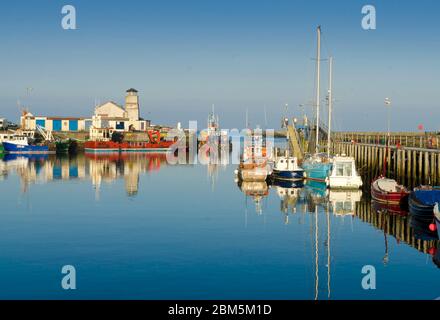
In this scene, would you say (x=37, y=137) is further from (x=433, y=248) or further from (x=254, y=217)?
(x=433, y=248)

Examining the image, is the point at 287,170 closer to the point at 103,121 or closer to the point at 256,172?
the point at 256,172

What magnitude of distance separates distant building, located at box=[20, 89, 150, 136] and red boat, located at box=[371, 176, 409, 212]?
105 meters

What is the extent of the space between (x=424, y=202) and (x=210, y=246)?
39.0 ft

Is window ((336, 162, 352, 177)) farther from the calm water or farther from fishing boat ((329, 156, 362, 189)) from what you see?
the calm water

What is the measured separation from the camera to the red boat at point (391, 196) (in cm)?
3691

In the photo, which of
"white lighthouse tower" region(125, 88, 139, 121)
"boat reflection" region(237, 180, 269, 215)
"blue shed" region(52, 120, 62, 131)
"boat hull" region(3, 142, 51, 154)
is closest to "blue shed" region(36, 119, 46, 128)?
"blue shed" region(52, 120, 62, 131)

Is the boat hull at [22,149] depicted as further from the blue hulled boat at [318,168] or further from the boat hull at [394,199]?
the boat hull at [394,199]

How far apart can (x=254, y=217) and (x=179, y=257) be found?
37.3 ft

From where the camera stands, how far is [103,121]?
501ft

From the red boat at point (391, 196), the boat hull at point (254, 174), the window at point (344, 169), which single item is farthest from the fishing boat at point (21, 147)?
the red boat at point (391, 196)

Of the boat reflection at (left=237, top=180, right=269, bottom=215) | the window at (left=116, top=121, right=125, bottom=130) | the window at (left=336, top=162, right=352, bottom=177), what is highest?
the window at (left=116, top=121, right=125, bottom=130)

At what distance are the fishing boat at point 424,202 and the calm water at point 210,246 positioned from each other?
2.62 feet

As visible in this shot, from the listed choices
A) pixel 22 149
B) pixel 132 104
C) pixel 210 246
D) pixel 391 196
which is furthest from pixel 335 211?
pixel 132 104

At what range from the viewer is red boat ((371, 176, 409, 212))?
3691 cm
